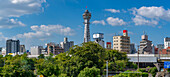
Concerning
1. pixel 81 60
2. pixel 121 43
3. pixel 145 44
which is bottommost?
pixel 81 60

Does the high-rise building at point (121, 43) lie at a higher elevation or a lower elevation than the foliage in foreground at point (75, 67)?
higher

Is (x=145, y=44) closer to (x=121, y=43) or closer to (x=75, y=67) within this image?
(x=121, y=43)

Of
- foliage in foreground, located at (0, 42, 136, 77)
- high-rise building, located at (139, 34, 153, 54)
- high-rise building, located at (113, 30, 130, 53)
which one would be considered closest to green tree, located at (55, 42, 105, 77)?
foliage in foreground, located at (0, 42, 136, 77)

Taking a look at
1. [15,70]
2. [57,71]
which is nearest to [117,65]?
[57,71]

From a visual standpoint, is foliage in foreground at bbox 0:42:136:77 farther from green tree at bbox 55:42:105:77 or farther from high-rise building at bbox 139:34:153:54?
high-rise building at bbox 139:34:153:54

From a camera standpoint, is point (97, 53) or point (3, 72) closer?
point (3, 72)

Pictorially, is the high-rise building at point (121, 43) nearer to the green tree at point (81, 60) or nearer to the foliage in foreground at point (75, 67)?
the foliage in foreground at point (75, 67)

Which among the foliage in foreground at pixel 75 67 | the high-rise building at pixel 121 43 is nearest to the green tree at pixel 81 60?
the foliage in foreground at pixel 75 67

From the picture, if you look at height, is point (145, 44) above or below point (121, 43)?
below

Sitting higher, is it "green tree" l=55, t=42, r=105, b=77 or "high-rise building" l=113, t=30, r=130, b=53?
"high-rise building" l=113, t=30, r=130, b=53

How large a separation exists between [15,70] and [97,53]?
1919 cm

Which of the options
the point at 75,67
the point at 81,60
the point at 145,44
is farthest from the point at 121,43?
the point at 75,67

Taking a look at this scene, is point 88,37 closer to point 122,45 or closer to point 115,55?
point 122,45

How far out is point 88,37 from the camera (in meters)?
188
